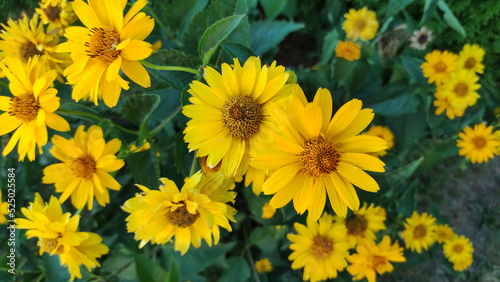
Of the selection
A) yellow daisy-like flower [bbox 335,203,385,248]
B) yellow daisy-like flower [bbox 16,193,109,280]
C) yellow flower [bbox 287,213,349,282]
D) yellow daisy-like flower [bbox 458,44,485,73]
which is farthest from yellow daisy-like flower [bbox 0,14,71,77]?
yellow daisy-like flower [bbox 458,44,485,73]

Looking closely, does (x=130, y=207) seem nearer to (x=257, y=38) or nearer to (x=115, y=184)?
(x=115, y=184)

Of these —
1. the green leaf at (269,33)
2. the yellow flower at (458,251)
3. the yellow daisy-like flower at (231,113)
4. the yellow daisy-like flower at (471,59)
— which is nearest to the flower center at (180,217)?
the yellow daisy-like flower at (231,113)

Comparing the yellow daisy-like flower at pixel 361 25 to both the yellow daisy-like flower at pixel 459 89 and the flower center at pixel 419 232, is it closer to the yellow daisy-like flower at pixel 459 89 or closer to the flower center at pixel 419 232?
the yellow daisy-like flower at pixel 459 89

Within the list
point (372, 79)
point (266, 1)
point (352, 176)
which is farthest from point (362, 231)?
point (266, 1)

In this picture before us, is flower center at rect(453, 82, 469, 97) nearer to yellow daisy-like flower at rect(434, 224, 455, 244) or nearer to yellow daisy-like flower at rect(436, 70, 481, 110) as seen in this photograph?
yellow daisy-like flower at rect(436, 70, 481, 110)

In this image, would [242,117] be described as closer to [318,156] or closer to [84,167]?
[318,156]

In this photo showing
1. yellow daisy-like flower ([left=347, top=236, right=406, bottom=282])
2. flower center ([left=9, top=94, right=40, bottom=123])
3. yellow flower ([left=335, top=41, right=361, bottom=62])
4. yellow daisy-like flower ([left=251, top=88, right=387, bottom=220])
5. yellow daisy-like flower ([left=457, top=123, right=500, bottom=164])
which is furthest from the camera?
yellow daisy-like flower ([left=457, top=123, right=500, bottom=164])

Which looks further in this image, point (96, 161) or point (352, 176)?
point (96, 161)

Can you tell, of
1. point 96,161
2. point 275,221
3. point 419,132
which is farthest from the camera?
point 419,132
